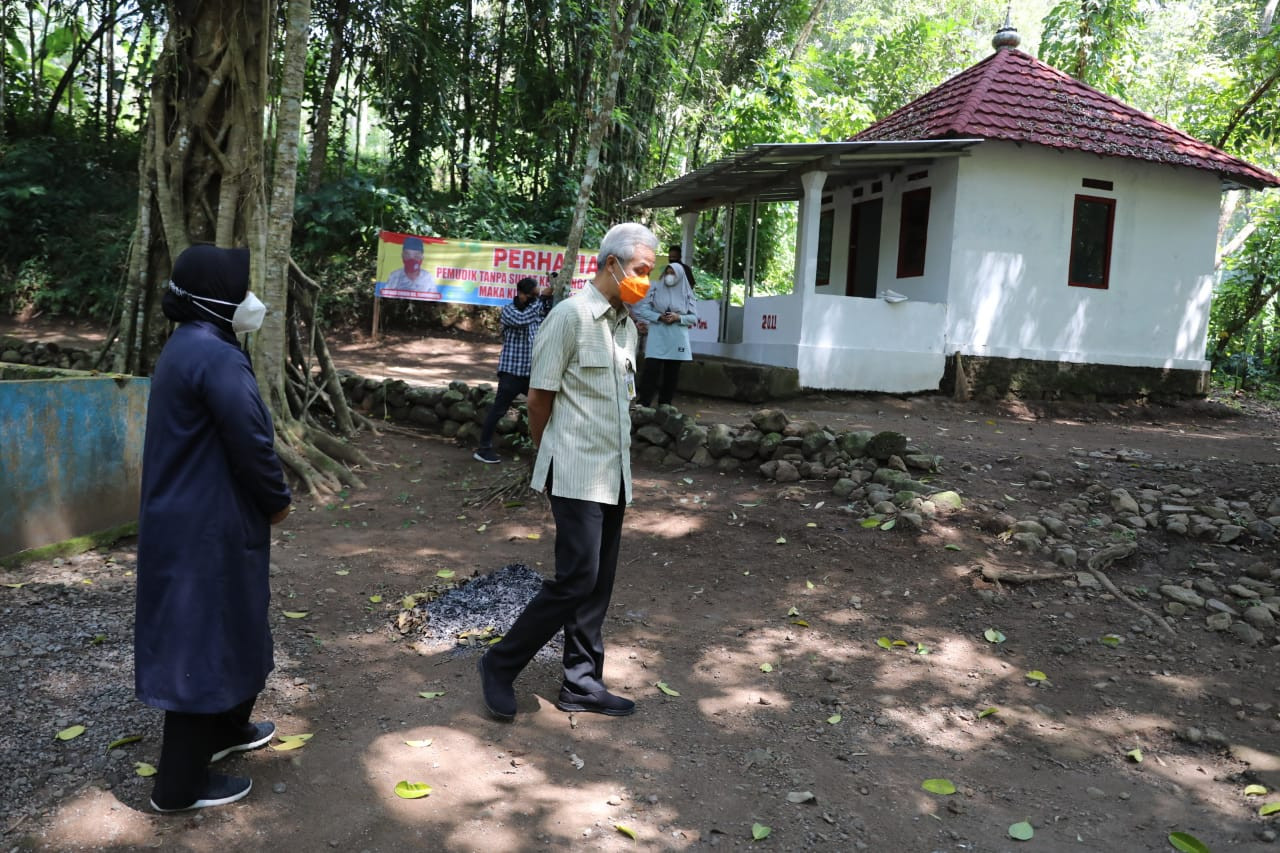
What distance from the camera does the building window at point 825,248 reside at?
48.6 feet

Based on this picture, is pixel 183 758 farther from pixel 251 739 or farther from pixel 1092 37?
pixel 1092 37

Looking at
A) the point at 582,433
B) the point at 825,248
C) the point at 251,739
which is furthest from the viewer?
the point at 825,248

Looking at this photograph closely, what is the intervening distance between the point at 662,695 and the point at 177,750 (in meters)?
1.95

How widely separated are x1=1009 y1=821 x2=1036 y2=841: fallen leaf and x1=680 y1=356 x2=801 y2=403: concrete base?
7993 millimetres

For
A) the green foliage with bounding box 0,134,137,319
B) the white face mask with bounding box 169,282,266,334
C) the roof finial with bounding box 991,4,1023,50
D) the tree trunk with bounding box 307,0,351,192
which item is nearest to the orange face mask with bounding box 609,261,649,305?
the white face mask with bounding box 169,282,266,334

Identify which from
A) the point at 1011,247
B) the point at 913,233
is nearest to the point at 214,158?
the point at 913,233

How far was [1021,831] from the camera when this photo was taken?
121 inches

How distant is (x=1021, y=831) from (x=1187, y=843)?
52 centimetres

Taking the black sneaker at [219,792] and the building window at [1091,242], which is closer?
the black sneaker at [219,792]

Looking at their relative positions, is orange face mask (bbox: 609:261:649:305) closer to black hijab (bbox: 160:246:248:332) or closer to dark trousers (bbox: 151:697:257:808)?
black hijab (bbox: 160:246:248:332)

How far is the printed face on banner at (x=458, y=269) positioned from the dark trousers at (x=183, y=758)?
1160 cm

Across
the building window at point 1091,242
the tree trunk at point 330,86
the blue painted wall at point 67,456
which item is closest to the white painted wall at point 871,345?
the building window at point 1091,242

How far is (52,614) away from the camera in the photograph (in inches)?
174

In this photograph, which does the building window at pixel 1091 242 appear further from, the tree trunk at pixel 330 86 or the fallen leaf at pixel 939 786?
the tree trunk at pixel 330 86
